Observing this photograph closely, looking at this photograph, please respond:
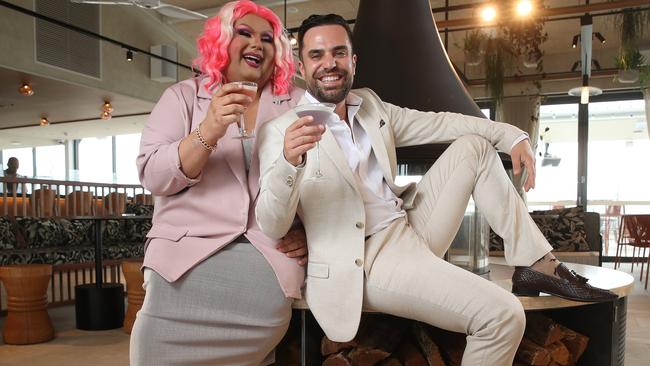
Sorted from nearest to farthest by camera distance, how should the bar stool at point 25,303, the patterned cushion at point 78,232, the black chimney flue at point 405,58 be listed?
the black chimney flue at point 405,58, the bar stool at point 25,303, the patterned cushion at point 78,232

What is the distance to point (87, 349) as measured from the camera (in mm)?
3496

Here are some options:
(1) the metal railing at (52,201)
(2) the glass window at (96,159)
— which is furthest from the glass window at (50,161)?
(1) the metal railing at (52,201)

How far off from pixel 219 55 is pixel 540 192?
939 centimetres

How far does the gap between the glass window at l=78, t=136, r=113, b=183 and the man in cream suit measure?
47.7ft

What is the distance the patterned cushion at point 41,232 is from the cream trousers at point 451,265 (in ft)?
15.2

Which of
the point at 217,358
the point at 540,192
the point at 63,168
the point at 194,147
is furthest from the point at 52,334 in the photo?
the point at 63,168

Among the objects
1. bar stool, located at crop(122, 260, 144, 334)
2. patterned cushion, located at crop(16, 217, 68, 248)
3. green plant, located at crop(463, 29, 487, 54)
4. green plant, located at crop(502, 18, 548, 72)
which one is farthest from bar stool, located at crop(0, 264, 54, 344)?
green plant, located at crop(463, 29, 487, 54)

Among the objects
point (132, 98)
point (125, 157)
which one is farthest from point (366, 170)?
point (125, 157)

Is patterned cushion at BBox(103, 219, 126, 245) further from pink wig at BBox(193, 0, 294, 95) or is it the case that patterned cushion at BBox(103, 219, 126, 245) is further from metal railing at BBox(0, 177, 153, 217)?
pink wig at BBox(193, 0, 294, 95)

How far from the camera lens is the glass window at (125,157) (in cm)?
1484

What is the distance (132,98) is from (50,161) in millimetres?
7493

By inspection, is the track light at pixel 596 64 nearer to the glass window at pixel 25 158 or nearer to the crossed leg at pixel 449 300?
the crossed leg at pixel 449 300

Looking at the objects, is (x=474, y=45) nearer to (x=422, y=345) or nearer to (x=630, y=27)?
(x=630, y=27)

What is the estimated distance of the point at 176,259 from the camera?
5.00 ft
